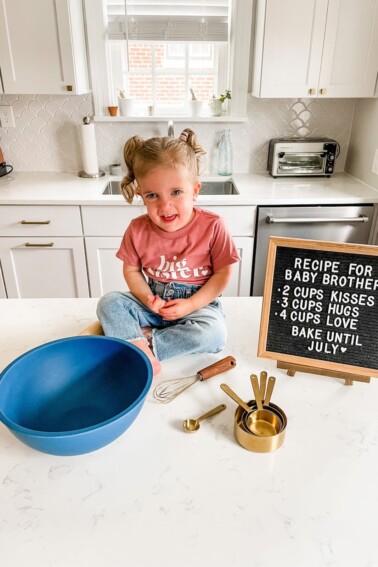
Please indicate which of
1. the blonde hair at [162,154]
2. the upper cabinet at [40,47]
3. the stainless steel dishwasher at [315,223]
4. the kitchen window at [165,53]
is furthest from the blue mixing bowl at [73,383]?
the kitchen window at [165,53]

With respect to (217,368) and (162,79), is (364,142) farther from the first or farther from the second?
(217,368)

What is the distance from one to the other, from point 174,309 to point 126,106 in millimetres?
2064

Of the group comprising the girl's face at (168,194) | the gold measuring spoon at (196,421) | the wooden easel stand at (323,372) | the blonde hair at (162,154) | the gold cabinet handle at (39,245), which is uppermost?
the blonde hair at (162,154)

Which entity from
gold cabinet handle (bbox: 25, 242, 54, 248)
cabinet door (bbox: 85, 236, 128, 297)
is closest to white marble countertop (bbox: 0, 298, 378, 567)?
cabinet door (bbox: 85, 236, 128, 297)

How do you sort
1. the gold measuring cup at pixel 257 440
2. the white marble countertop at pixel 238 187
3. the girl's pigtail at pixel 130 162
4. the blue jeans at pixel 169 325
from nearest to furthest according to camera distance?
the gold measuring cup at pixel 257 440 < the blue jeans at pixel 169 325 < the girl's pigtail at pixel 130 162 < the white marble countertop at pixel 238 187

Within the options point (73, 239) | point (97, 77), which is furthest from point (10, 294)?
point (97, 77)

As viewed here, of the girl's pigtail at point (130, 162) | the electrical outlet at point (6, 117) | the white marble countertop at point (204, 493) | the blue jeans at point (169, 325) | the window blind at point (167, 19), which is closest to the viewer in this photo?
the white marble countertop at point (204, 493)

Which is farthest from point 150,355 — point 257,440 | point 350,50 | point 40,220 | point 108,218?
point 350,50

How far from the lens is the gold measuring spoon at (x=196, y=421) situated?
2.44 feet

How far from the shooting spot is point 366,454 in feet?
2.31

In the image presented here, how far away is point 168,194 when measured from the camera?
40.3 inches

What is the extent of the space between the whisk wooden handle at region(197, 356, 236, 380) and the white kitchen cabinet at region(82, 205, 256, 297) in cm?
146

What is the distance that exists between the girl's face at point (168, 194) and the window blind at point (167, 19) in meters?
1.98

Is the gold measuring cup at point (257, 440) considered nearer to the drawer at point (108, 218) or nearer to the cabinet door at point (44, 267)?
the drawer at point (108, 218)
